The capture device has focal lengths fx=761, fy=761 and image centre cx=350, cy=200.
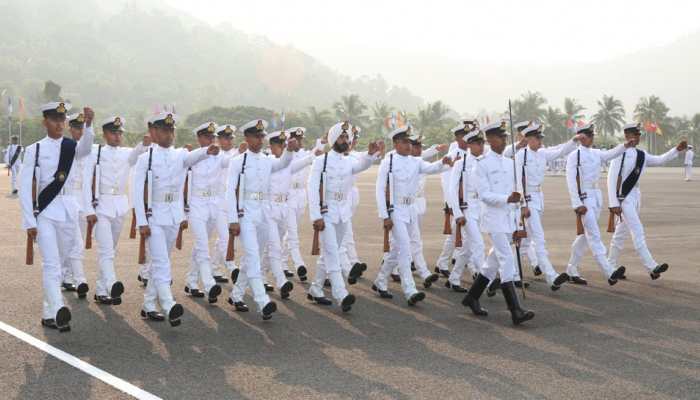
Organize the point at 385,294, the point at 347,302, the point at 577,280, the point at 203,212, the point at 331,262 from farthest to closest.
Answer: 1. the point at 577,280
2. the point at 203,212
3. the point at 385,294
4. the point at 331,262
5. the point at 347,302

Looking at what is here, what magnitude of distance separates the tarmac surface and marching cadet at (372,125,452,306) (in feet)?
1.35

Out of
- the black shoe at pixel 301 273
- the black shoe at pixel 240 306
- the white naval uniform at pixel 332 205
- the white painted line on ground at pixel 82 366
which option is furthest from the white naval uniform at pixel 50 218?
the black shoe at pixel 301 273

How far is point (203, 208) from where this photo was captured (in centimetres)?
983

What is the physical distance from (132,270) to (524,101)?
355 feet

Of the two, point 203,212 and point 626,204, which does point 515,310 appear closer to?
point 626,204

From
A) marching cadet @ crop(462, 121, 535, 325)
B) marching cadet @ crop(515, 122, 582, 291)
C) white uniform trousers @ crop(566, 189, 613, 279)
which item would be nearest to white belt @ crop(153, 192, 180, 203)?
marching cadet @ crop(462, 121, 535, 325)

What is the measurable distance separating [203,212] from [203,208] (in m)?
0.06

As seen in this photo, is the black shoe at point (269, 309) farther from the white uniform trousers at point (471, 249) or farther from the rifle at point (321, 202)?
the white uniform trousers at point (471, 249)

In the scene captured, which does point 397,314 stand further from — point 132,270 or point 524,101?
point 524,101

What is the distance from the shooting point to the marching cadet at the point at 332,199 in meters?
8.77

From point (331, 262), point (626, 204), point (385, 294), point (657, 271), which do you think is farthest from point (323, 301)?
point (626, 204)

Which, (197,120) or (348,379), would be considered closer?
(348,379)

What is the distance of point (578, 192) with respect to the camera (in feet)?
34.8

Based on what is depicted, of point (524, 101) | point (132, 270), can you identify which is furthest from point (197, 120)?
point (132, 270)
